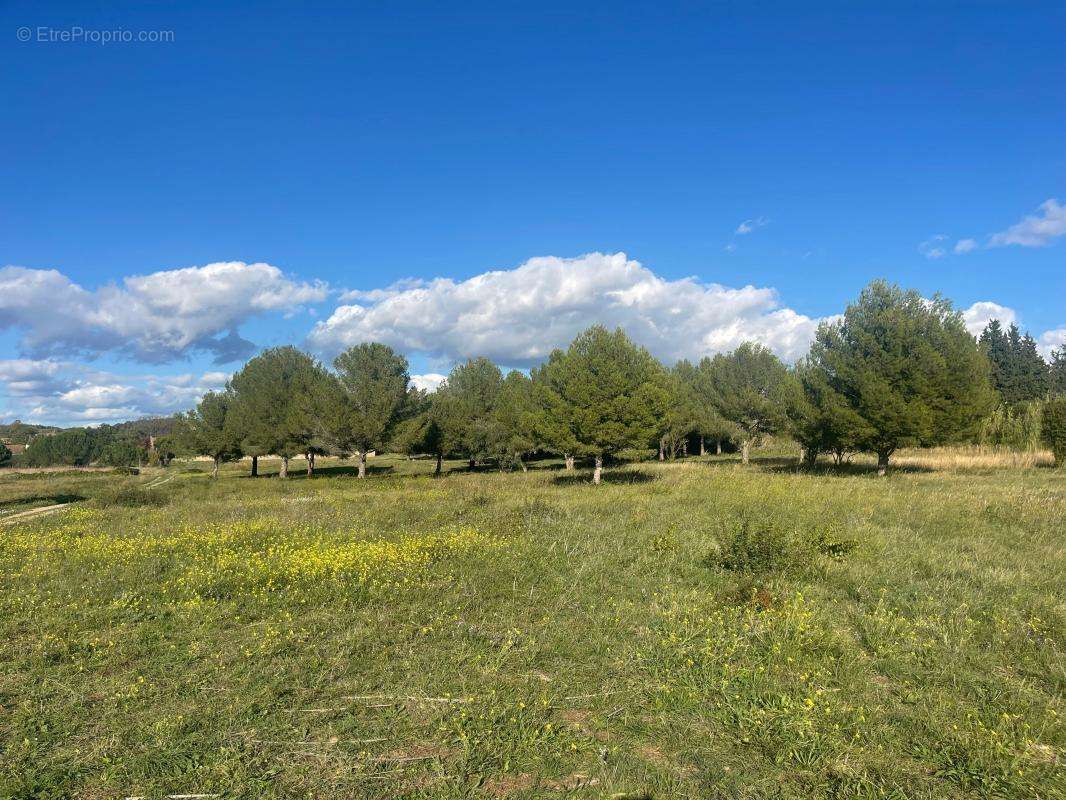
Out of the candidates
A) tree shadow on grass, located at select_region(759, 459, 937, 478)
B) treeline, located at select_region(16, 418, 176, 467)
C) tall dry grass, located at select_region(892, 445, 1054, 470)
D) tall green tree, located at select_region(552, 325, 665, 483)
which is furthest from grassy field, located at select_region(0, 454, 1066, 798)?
treeline, located at select_region(16, 418, 176, 467)

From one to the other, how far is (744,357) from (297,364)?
42307mm

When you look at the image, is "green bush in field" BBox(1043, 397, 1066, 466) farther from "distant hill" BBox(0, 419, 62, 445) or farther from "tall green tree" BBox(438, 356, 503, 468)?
"distant hill" BBox(0, 419, 62, 445)

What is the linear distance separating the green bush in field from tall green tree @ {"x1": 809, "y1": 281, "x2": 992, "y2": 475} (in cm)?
613

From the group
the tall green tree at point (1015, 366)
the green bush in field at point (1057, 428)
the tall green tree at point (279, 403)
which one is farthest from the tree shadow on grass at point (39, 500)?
the tall green tree at point (1015, 366)

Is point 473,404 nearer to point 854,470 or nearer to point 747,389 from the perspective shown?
point 747,389

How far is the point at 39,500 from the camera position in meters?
30.2

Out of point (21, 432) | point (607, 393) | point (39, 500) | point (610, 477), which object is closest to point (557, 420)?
point (607, 393)

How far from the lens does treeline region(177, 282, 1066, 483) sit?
28.8 m

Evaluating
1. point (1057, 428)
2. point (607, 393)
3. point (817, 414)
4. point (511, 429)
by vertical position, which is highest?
point (607, 393)

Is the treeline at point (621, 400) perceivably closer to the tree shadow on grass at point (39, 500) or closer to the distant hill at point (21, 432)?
the tree shadow on grass at point (39, 500)

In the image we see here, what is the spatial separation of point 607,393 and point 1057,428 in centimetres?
2663

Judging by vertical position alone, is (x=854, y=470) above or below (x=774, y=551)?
below

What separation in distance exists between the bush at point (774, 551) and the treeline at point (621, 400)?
59.9ft

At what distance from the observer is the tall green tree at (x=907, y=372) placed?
91.8ft
